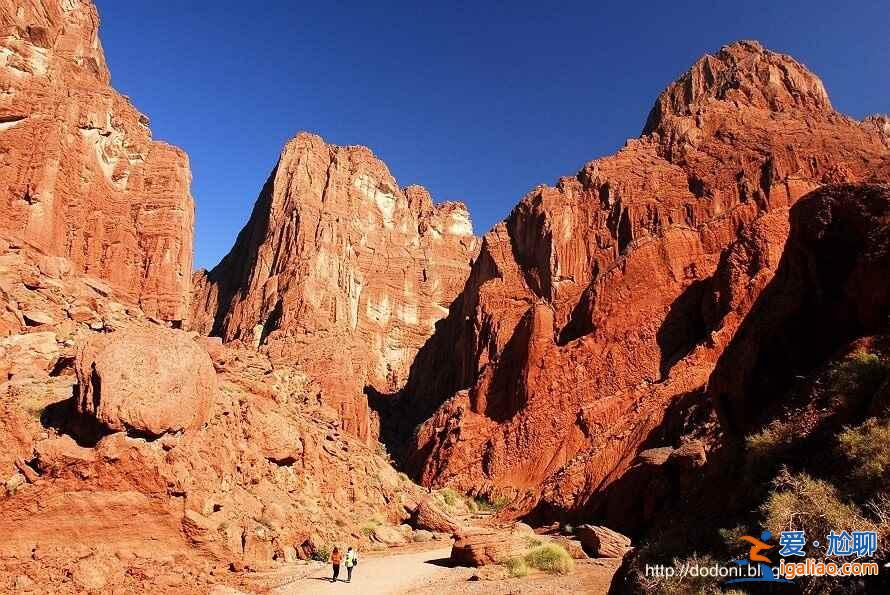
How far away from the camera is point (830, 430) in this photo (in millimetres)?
7125

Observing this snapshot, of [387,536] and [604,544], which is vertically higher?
[604,544]

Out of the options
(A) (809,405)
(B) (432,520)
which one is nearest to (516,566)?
(B) (432,520)

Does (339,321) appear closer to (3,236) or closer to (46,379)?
(3,236)

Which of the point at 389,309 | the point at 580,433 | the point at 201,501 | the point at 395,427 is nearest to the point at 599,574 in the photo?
the point at 201,501

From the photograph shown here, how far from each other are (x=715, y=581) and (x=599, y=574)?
9773 mm

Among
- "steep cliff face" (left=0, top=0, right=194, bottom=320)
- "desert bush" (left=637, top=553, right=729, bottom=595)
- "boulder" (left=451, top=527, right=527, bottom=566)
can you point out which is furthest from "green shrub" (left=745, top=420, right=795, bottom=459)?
"steep cliff face" (left=0, top=0, right=194, bottom=320)

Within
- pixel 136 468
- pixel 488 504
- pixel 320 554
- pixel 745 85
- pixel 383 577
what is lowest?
pixel 488 504

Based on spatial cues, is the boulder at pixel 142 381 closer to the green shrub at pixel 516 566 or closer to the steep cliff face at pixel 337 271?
the green shrub at pixel 516 566

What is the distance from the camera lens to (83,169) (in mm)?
33156

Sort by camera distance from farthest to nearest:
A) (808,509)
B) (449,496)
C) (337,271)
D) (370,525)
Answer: (337,271) < (449,496) < (370,525) < (808,509)

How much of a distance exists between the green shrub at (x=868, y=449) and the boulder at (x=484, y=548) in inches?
492

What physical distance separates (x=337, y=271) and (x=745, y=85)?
57.6 metres

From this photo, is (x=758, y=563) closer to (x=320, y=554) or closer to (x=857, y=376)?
(x=857, y=376)

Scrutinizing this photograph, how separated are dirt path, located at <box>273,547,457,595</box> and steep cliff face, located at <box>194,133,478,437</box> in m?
39.9
